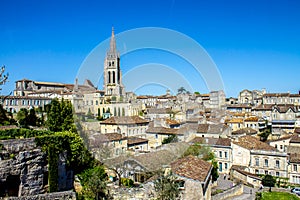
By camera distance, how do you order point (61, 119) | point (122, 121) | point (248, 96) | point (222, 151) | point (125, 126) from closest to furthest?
point (61, 119) < point (222, 151) < point (122, 121) < point (125, 126) < point (248, 96)

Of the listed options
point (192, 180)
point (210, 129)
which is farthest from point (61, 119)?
point (210, 129)

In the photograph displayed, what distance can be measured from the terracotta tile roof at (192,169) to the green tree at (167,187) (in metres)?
0.91

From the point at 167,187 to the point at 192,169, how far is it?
2567 millimetres

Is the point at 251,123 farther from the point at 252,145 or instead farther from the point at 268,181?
the point at 268,181

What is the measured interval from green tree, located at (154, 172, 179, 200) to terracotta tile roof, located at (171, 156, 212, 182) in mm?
910

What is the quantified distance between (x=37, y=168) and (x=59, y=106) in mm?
12231

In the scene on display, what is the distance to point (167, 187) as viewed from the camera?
41.5 ft

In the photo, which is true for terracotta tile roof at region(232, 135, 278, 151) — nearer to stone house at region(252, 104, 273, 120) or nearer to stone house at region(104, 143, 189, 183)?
stone house at region(104, 143, 189, 183)

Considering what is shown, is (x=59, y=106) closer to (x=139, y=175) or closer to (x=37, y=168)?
(x=139, y=175)

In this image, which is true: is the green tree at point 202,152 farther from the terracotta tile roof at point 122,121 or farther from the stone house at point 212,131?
the terracotta tile roof at point 122,121

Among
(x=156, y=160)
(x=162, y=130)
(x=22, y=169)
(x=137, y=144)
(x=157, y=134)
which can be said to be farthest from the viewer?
(x=157, y=134)

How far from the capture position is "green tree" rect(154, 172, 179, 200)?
41.5 feet

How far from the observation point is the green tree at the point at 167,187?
12648mm

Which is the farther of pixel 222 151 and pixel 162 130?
pixel 162 130
